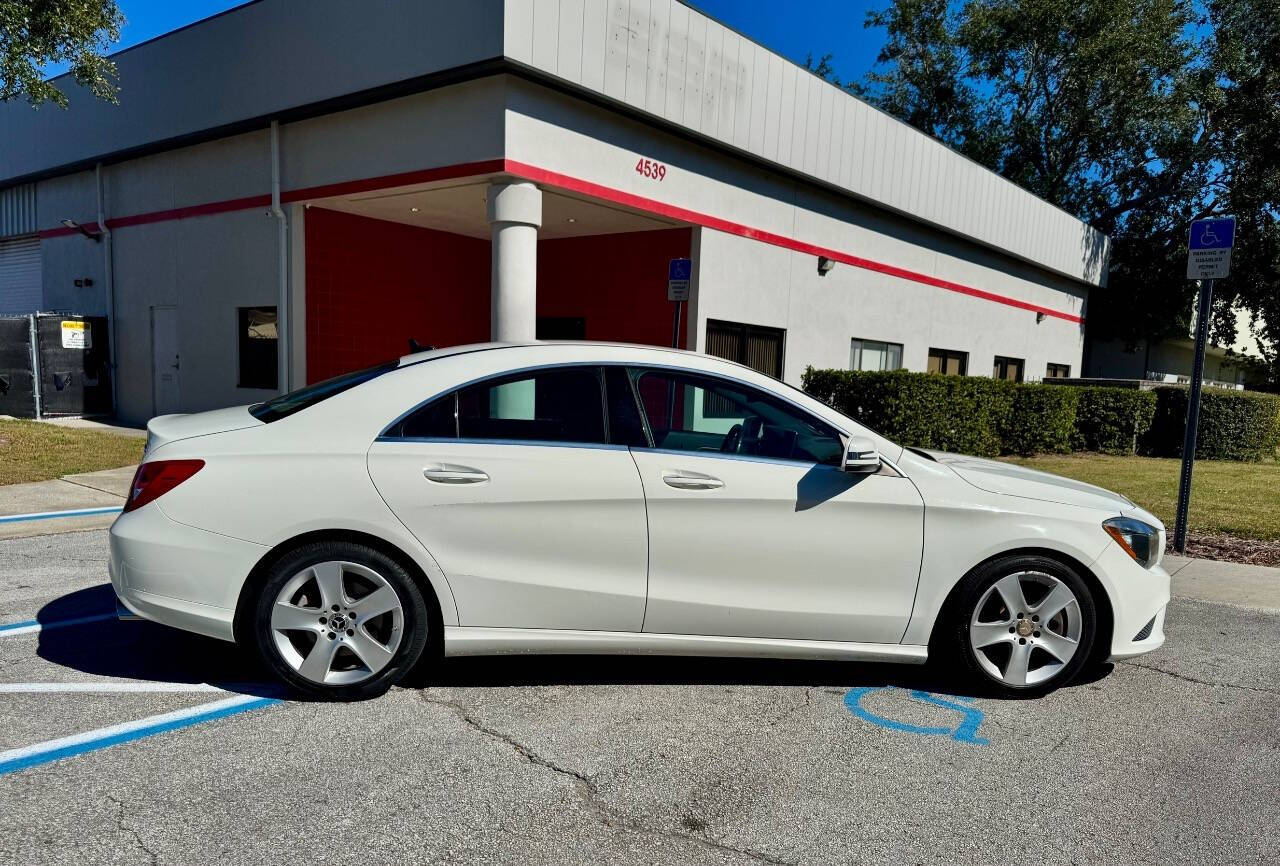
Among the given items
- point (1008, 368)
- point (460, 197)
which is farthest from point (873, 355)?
point (460, 197)

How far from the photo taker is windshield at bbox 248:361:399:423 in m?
3.82

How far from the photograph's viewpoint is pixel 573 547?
3658mm

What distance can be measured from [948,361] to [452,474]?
20.1 m

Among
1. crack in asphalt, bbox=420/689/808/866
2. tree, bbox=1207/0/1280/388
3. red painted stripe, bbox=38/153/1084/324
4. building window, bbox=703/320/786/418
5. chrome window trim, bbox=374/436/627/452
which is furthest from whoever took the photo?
tree, bbox=1207/0/1280/388

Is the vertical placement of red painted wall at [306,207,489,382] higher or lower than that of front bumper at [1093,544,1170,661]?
higher

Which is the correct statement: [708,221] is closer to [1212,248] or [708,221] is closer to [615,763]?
[1212,248]

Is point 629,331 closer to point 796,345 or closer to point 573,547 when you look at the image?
point 796,345

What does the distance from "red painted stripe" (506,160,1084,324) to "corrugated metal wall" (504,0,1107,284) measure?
3.92 feet

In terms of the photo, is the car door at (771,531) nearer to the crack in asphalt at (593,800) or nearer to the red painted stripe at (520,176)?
the crack in asphalt at (593,800)

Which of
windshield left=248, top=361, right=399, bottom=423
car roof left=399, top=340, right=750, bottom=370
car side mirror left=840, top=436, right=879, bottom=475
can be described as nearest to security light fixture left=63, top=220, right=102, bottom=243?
windshield left=248, top=361, right=399, bottom=423

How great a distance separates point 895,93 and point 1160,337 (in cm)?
1539

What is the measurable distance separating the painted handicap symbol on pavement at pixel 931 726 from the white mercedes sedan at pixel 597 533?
7.0 inches

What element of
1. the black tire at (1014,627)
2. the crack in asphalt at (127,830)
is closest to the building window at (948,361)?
the black tire at (1014,627)

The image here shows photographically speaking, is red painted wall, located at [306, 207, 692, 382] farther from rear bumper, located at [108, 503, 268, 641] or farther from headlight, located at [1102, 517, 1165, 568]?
headlight, located at [1102, 517, 1165, 568]
